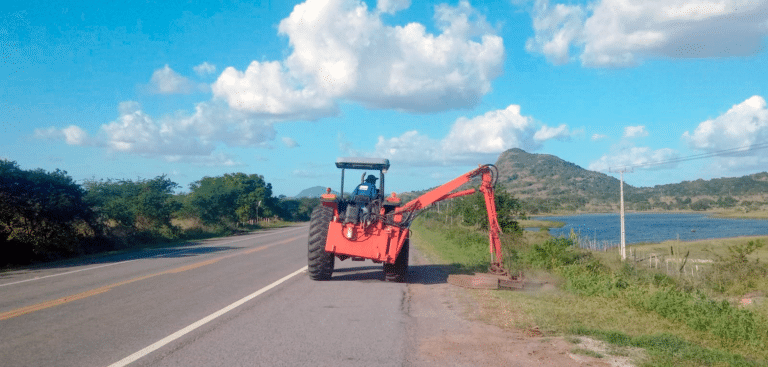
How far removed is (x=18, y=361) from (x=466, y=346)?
16.2ft

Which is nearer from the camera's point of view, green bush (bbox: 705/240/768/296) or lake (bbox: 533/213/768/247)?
green bush (bbox: 705/240/768/296)

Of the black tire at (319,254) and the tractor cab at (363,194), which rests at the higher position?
the tractor cab at (363,194)

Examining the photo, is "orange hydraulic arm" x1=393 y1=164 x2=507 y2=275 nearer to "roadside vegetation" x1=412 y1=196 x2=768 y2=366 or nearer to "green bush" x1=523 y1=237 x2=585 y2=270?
"roadside vegetation" x1=412 y1=196 x2=768 y2=366

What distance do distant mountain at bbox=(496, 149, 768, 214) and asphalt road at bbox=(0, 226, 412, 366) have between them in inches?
3755

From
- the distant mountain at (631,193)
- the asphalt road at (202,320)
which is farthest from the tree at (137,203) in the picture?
the distant mountain at (631,193)

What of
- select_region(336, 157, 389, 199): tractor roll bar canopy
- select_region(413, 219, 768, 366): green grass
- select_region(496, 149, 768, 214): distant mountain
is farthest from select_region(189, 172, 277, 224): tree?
select_region(496, 149, 768, 214): distant mountain

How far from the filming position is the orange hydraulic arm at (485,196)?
1210 cm

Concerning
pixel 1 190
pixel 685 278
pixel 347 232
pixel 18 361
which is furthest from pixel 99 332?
pixel 1 190

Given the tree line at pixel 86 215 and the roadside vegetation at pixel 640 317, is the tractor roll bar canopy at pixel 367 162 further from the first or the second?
the tree line at pixel 86 215

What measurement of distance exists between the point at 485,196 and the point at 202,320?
6742 millimetres

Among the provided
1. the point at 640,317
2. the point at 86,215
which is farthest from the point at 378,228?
the point at 86,215

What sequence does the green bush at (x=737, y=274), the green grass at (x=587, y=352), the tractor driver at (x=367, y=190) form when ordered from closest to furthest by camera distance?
the green grass at (x=587, y=352) < the tractor driver at (x=367, y=190) < the green bush at (x=737, y=274)

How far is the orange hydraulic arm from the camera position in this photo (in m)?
12.1

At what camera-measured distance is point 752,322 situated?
772 centimetres
